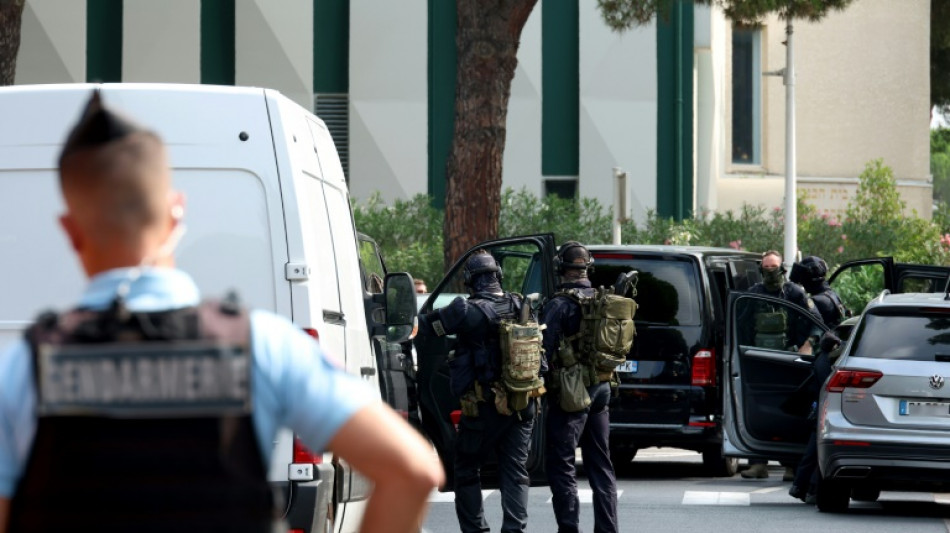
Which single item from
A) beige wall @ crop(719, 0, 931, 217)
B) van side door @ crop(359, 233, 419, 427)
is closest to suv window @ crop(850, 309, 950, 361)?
van side door @ crop(359, 233, 419, 427)

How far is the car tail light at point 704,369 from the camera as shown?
48.4 feet

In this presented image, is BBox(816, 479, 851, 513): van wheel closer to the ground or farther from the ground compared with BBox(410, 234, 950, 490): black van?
closer to the ground

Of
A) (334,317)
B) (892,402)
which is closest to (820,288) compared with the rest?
(892,402)

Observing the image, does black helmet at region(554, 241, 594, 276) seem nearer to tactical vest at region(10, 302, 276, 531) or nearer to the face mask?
the face mask

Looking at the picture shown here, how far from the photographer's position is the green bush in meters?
27.4

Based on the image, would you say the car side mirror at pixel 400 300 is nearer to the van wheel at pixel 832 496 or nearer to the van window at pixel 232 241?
the van window at pixel 232 241

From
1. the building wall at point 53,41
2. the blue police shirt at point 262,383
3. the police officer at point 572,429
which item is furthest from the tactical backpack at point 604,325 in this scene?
the building wall at point 53,41

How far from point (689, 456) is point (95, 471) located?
51.4ft

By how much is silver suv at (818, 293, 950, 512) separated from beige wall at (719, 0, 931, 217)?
25.5 meters

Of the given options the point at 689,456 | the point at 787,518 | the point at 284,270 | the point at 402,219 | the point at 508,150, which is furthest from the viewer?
the point at 508,150

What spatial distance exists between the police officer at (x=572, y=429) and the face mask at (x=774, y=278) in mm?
4879

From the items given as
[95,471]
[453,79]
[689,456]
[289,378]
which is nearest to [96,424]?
[95,471]

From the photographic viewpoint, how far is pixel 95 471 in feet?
9.02

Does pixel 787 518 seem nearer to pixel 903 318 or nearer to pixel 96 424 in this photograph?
pixel 903 318
